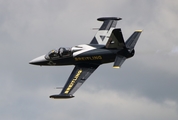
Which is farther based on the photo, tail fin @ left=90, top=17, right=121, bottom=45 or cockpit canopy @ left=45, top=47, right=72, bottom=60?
tail fin @ left=90, top=17, right=121, bottom=45

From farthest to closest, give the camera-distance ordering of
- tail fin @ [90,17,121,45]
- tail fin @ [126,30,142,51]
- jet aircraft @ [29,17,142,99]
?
tail fin @ [90,17,121,45]
tail fin @ [126,30,142,51]
jet aircraft @ [29,17,142,99]

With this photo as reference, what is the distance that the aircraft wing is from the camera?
88369 mm

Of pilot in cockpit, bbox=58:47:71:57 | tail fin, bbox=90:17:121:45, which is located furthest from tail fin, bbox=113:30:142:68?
pilot in cockpit, bbox=58:47:71:57

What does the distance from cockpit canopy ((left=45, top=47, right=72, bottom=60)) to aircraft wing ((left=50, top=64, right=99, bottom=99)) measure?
5.68 feet

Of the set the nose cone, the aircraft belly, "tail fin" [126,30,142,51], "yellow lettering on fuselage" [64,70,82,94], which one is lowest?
"yellow lettering on fuselage" [64,70,82,94]

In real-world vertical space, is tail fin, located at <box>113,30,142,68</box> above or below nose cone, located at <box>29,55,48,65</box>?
above

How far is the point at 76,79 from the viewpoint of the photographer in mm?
90688

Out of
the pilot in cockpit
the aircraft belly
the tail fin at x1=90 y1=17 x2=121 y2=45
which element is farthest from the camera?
the tail fin at x1=90 y1=17 x2=121 y2=45

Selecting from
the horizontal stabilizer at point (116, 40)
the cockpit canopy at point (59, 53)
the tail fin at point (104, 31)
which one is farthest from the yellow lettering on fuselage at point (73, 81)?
the tail fin at point (104, 31)

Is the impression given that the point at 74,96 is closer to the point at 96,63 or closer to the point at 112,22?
the point at 96,63

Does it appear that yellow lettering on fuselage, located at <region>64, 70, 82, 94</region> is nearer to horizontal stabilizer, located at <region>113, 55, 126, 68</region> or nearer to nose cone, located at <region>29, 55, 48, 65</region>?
horizontal stabilizer, located at <region>113, 55, 126, 68</region>

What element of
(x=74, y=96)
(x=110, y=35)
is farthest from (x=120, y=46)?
(x=74, y=96)

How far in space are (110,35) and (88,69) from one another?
15.3 ft

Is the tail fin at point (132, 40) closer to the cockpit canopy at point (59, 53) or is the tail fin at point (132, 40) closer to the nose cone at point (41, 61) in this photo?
the cockpit canopy at point (59, 53)
